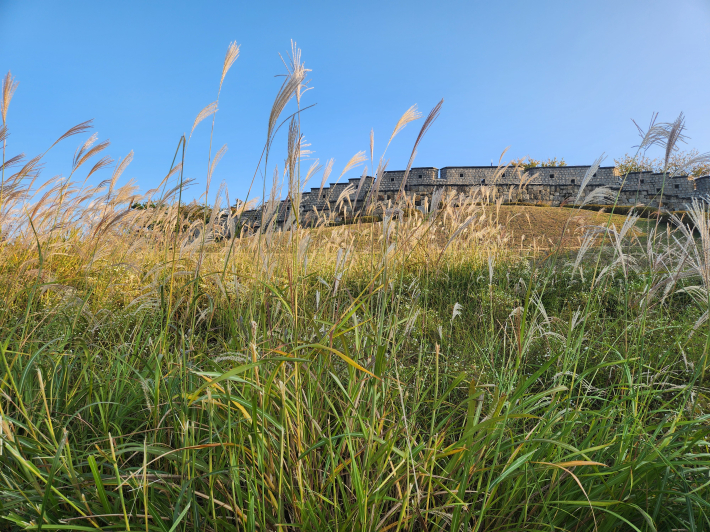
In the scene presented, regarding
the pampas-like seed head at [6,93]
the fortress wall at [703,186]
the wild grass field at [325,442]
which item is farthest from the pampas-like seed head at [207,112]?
the fortress wall at [703,186]

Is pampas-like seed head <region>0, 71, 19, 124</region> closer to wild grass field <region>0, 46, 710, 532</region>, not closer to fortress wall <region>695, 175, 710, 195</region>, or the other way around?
wild grass field <region>0, 46, 710, 532</region>

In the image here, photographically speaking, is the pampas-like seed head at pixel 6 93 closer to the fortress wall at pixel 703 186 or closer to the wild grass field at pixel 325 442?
the wild grass field at pixel 325 442

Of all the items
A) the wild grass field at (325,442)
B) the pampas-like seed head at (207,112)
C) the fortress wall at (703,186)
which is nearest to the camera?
the wild grass field at (325,442)

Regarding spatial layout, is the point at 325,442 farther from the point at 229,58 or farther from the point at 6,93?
the point at 6,93

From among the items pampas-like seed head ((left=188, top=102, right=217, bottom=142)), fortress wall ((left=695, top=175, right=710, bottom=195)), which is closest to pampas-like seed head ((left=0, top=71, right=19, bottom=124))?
pampas-like seed head ((left=188, top=102, right=217, bottom=142))

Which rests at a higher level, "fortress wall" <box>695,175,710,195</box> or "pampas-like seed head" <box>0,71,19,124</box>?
"fortress wall" <box>695,175,710,195</box>

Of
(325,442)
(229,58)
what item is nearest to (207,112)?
(229,58)

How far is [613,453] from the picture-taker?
3.64ft

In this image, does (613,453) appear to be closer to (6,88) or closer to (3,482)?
(3,482)

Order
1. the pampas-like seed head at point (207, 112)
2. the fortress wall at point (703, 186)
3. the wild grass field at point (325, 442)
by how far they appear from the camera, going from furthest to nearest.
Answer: the fortress wall at point (703, 186)
the pampas-like seed head at point (207, 112)
the wild grass field at point (325, 442)

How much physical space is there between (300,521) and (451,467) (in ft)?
1.19

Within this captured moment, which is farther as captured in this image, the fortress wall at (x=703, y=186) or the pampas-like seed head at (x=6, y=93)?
the fortress wall at (x=703, y=186)

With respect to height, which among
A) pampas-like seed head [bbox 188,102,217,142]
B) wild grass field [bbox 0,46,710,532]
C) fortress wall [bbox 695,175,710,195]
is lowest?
wild grass field [bbox 0,46,710,532]

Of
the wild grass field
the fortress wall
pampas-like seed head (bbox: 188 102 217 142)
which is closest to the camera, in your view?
the wild grass field
